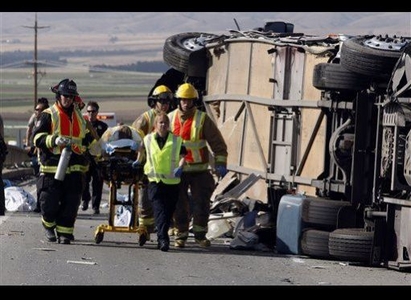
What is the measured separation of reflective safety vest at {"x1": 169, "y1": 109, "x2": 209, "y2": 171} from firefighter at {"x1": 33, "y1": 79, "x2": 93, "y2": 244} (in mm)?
1156

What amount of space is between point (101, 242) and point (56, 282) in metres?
4.03

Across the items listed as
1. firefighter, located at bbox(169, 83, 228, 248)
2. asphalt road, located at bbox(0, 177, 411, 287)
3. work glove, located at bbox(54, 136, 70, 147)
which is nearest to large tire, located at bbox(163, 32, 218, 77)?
asphalt road, located at bbox(0, 177, 411, 287)

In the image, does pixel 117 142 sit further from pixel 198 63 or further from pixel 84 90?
pixel 84 90

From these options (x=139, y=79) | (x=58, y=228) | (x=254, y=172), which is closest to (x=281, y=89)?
(x=254, y=172)

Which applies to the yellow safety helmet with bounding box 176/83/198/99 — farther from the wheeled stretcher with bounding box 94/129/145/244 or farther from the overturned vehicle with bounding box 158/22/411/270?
the overturned vehicle with bounding box 158/22/411/270

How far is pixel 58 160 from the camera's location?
17.1m

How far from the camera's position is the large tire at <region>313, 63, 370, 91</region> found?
55.7ft

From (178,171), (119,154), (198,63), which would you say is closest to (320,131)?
(178,171)

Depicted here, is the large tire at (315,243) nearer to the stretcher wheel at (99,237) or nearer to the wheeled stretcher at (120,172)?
the wheeled stretcher at (120,172)

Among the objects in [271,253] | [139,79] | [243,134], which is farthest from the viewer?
[139,79]

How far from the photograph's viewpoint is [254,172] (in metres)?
20.0

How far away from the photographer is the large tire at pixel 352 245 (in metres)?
15.8

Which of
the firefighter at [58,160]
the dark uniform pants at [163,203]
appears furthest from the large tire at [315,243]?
the firefighter at [58,160]
